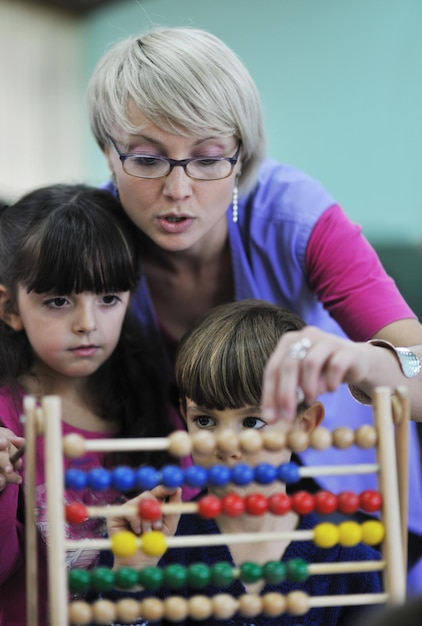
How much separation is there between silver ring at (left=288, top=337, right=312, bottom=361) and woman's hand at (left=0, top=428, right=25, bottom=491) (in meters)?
0.44

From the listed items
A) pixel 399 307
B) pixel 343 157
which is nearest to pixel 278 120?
pixel 343 157

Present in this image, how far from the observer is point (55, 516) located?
885 mm

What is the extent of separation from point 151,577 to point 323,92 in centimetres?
333

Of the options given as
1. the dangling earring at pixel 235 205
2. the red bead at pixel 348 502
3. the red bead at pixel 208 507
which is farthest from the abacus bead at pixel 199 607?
the dangling earring at pixel 235 205

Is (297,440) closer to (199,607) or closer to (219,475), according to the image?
(219,475)

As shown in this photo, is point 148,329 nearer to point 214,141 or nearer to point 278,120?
point 214,141

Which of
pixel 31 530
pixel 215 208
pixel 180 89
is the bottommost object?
pixel 31 530

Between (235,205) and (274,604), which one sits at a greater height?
(235,205)

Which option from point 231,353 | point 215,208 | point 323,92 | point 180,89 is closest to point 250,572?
point 231,353

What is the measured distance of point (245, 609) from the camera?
965 mm

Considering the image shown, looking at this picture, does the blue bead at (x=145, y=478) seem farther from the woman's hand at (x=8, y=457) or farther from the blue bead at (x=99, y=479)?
the woman's hand at (x=8, y=457)

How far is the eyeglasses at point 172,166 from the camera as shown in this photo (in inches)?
53.3

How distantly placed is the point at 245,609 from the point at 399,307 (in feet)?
2.06

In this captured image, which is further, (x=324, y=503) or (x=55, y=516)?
(x=324, y=503)
